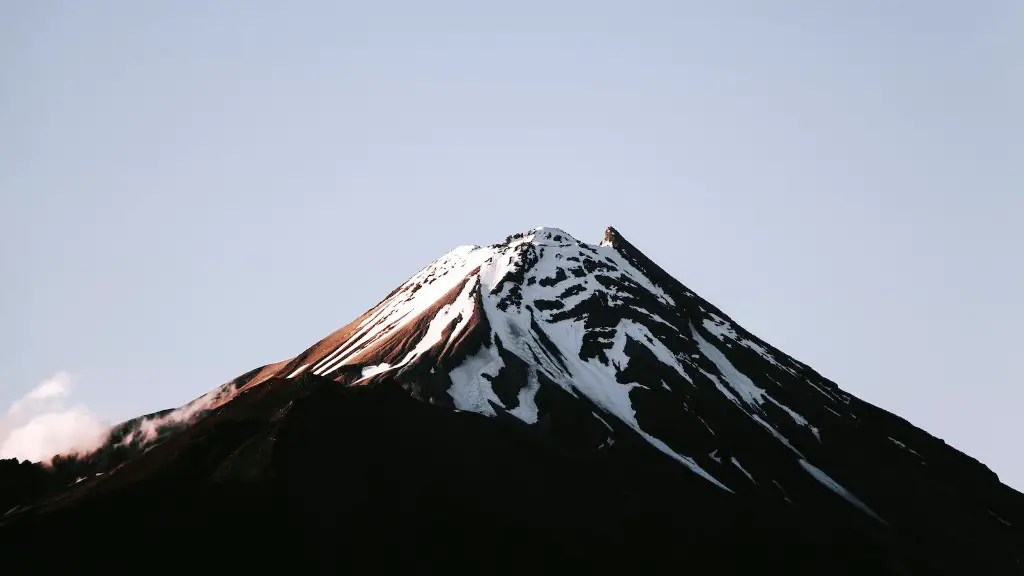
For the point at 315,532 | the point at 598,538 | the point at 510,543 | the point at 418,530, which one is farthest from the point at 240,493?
the point at 598,538

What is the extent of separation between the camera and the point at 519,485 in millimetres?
170875

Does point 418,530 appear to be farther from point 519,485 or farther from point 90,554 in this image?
point 90,554

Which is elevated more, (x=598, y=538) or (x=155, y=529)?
(x=155, y=529)

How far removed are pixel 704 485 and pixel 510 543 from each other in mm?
45905

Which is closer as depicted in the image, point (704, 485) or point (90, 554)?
point (90, 554)

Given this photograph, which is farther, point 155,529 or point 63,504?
point 63,504

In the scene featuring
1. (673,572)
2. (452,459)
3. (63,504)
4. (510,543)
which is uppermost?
(63,504)

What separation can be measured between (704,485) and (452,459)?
145 ft

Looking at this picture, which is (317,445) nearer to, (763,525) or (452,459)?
(452,459)

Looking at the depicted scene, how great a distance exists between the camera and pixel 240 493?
498 ft

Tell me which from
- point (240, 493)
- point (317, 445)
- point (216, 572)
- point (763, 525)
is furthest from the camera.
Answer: point (763, 525)

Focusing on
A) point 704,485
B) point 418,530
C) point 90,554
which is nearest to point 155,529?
point 90,554

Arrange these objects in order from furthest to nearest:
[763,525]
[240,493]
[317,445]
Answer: [763,525] → [317,445] → [240,493]

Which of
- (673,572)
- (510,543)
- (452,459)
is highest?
(452,459)
